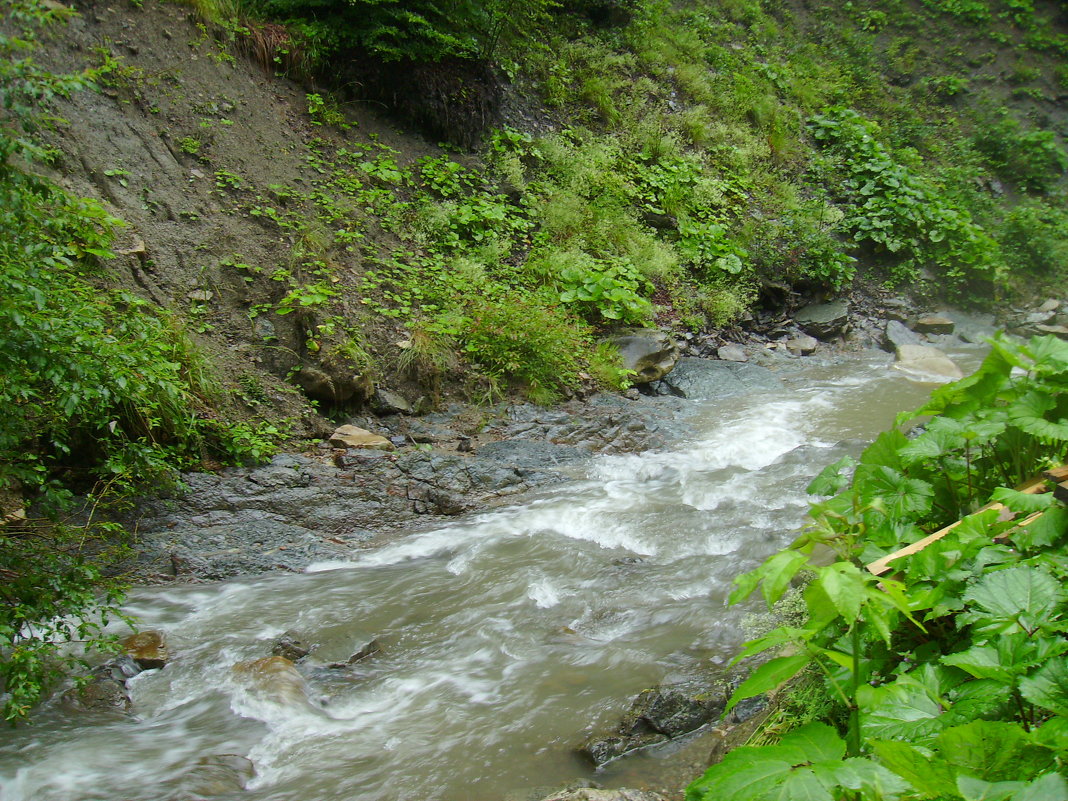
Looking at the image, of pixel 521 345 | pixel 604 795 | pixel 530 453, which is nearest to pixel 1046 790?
pixel 604 795

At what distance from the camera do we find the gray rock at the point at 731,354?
9906mm

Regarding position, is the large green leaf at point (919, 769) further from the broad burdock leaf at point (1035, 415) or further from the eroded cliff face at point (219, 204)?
the eroded cliff face at point (219, 204)

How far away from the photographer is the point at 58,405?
3.39 m

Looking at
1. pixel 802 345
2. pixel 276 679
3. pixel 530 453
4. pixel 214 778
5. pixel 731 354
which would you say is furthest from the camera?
pixel 802 345

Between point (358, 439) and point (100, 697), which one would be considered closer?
point (100, 697)

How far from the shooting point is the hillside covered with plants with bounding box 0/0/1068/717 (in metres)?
3.78

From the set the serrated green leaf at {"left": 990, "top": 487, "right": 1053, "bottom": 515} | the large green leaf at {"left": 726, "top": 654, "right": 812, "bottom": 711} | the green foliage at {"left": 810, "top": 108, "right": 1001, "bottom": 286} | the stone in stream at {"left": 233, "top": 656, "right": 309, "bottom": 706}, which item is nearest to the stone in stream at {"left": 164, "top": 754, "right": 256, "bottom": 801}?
the stone in stream at {"left": 233, "top": 656, "right": 309, "bottom": 706}

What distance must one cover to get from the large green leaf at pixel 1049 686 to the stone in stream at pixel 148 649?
4020 millimetres

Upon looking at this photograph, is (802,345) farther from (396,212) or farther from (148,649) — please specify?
(148,649)

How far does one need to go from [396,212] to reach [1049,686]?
→ 801cm

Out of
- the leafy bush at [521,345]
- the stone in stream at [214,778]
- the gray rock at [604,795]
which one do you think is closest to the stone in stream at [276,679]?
the stone in stream at [214,778]

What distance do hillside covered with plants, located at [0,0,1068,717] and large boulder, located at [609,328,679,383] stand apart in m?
0.25

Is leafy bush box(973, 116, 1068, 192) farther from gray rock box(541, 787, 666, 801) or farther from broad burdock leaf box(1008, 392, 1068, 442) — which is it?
gray rock box(541, 787, 666, 801)

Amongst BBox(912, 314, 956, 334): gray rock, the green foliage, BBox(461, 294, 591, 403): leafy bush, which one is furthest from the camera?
the green foliage
